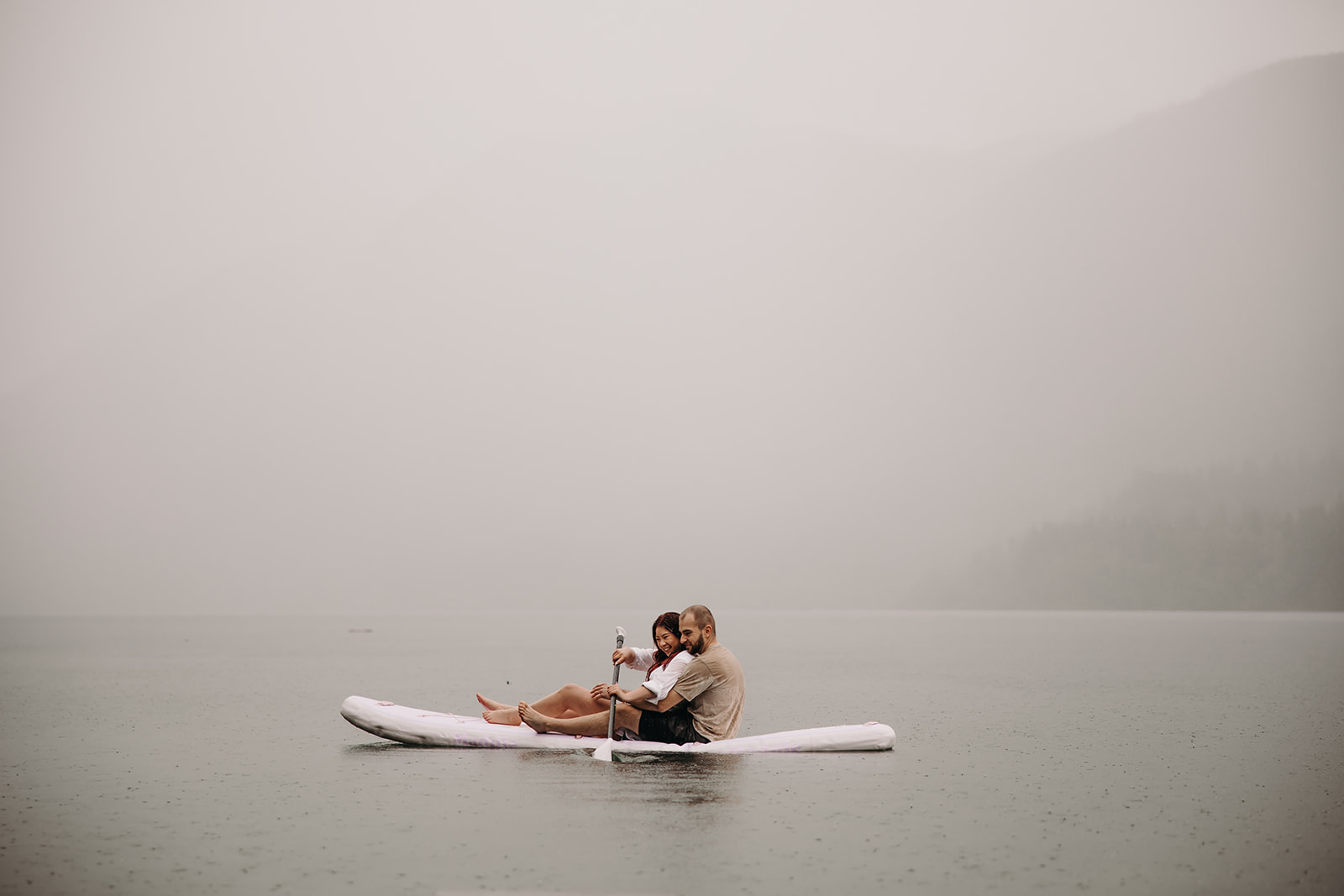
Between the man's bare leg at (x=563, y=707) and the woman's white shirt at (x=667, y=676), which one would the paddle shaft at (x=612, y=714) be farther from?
the woman's white shirt at (x=667, y=676)

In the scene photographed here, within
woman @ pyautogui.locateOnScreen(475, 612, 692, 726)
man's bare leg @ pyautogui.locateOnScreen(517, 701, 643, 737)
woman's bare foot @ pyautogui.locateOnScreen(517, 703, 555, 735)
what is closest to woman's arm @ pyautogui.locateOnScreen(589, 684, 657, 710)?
woman @ pyautogui.locateOnScreen(475, 612, 692, 726)

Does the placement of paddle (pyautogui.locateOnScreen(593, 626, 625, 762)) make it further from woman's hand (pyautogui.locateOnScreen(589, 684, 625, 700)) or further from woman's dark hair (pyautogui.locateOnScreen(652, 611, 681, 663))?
woman's dark hair (pyautogui.locateOnScreen(652, 611, 681, 663))

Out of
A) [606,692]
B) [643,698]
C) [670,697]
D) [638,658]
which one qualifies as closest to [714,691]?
[670,697]

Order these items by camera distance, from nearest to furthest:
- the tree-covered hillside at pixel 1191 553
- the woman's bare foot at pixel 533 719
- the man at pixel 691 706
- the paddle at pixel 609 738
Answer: the man at pixel 691 706
the paddle at pixel 609 738
the woman's bare foot at pixel 533 719
the tree-covered hillside at pixel 1191 553

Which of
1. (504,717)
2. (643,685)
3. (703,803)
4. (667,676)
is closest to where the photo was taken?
(703,803)

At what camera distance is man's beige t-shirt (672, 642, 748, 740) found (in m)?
10.2

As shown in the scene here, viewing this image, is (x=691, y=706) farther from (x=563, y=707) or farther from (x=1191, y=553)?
(x=1191, y=553)

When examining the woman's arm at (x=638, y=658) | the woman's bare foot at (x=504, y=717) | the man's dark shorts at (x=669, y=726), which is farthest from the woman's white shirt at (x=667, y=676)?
the woman's bare foot at (x=504, y=717)

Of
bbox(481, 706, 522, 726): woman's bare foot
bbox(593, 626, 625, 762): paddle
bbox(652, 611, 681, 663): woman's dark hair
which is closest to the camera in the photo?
bbox(652, 611, 681, 663): woman's dark hair

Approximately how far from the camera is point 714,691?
10516 mm

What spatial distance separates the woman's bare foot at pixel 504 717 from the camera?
11.3 metres

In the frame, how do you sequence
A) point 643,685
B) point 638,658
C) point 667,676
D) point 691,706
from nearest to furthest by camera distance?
point 667,676 → point 643,685 → point 691,706 → point 638,658

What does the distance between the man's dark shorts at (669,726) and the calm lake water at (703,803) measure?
0.90 feet

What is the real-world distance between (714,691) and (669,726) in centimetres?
48
